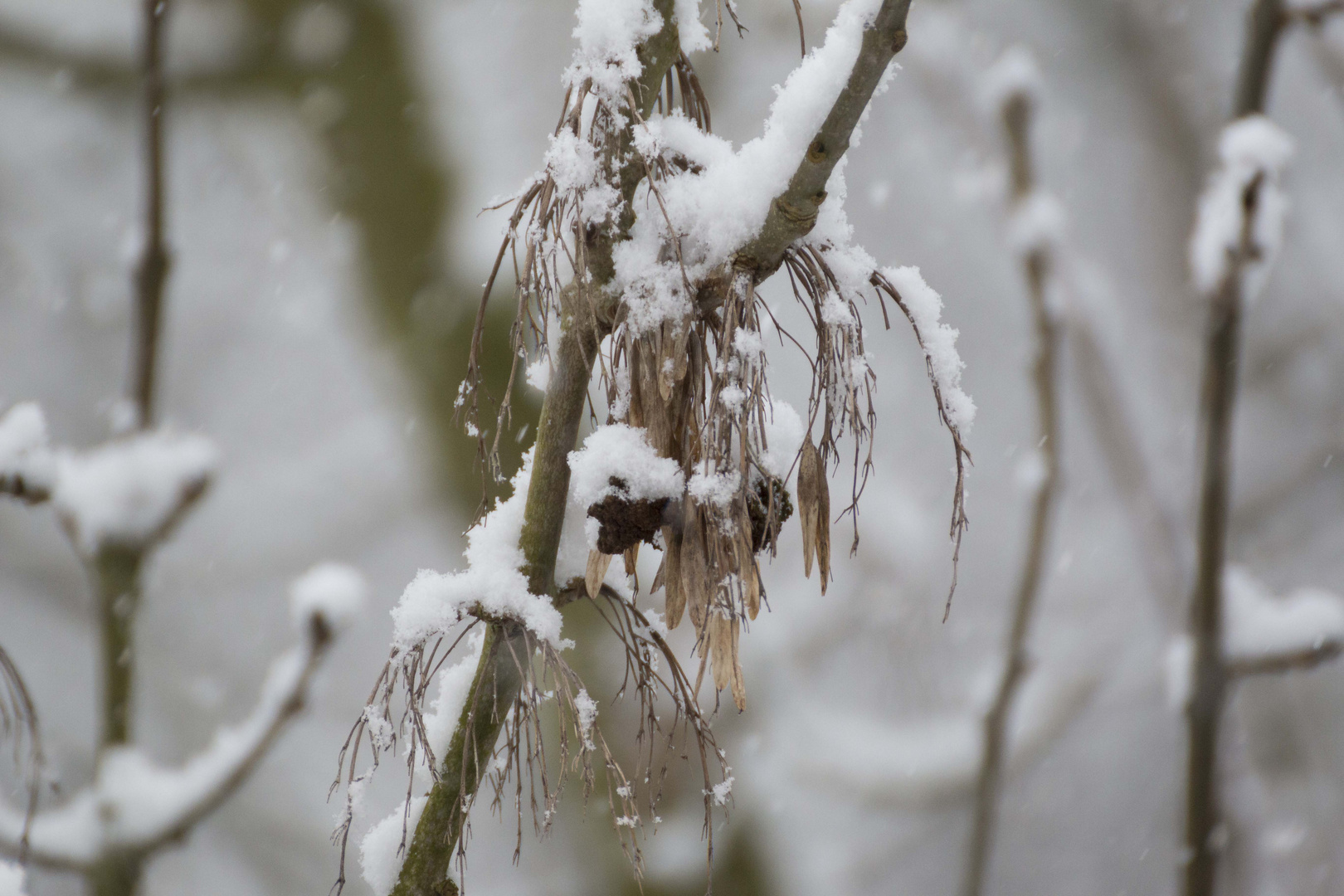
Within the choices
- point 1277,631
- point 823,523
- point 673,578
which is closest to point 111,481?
point 673,578

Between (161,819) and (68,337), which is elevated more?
(68,337)

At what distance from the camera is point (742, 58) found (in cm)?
359

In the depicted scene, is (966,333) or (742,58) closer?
(742,58)

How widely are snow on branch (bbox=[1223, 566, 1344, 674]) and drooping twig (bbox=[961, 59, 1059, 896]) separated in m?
0.18

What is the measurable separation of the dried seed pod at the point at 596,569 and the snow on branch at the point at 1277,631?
1.78ft

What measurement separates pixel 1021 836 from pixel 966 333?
2.93m

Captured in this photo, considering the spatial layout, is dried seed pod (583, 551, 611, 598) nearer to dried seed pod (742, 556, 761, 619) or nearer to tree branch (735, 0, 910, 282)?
dried seed pod (742, 556, 761, 619)

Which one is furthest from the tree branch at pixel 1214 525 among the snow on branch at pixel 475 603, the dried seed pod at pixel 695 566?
the snow on branch at pixel 475 603

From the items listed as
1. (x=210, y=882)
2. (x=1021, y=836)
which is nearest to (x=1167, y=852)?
(x=1021, y=836)

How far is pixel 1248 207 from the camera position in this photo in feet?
2.27

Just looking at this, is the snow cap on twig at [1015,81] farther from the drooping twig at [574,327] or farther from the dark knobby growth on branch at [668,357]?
the drooping twig at [574,327]

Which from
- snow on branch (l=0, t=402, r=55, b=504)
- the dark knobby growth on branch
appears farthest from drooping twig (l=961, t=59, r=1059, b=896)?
snow on branch (l=0, t=402, r=55, b=504)

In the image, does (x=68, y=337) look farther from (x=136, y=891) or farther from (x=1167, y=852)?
(x=1167, y=852)

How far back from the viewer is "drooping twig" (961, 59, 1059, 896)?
926 millimetres
